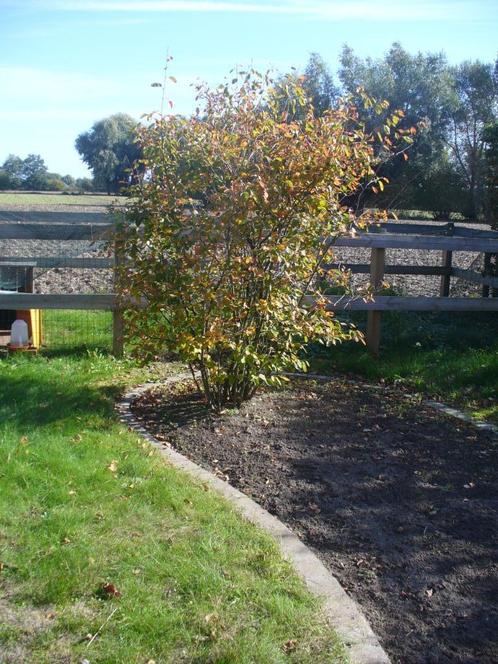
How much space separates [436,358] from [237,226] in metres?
3.90

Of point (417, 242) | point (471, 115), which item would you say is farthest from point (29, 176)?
point (417, 242)

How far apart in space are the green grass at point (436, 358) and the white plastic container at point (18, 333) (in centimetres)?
325

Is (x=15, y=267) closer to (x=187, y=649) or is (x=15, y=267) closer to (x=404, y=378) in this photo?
(x=404, y=378)

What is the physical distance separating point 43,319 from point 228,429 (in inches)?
186

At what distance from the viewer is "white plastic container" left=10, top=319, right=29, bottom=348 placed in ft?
27.5

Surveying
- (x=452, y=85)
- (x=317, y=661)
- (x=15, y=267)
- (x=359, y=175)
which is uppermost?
(x=452, y=85)

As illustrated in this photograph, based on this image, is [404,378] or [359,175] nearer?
[359,175]

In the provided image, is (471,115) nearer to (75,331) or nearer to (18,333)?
(75,331)

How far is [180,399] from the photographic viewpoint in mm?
6711

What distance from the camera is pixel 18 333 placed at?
27.6 ft

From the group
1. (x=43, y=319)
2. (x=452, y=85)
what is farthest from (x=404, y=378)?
(x=452, y=85)

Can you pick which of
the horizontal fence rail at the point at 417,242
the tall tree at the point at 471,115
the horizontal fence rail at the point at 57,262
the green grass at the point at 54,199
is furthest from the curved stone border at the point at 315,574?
the tall tree at the point at 471,115

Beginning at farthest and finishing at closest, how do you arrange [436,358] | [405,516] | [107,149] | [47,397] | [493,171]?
1. [107,149]
2. [493,171]
3. [436,358]
4. [47,397]
5. [405,516]

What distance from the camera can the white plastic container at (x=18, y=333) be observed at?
8391mm
